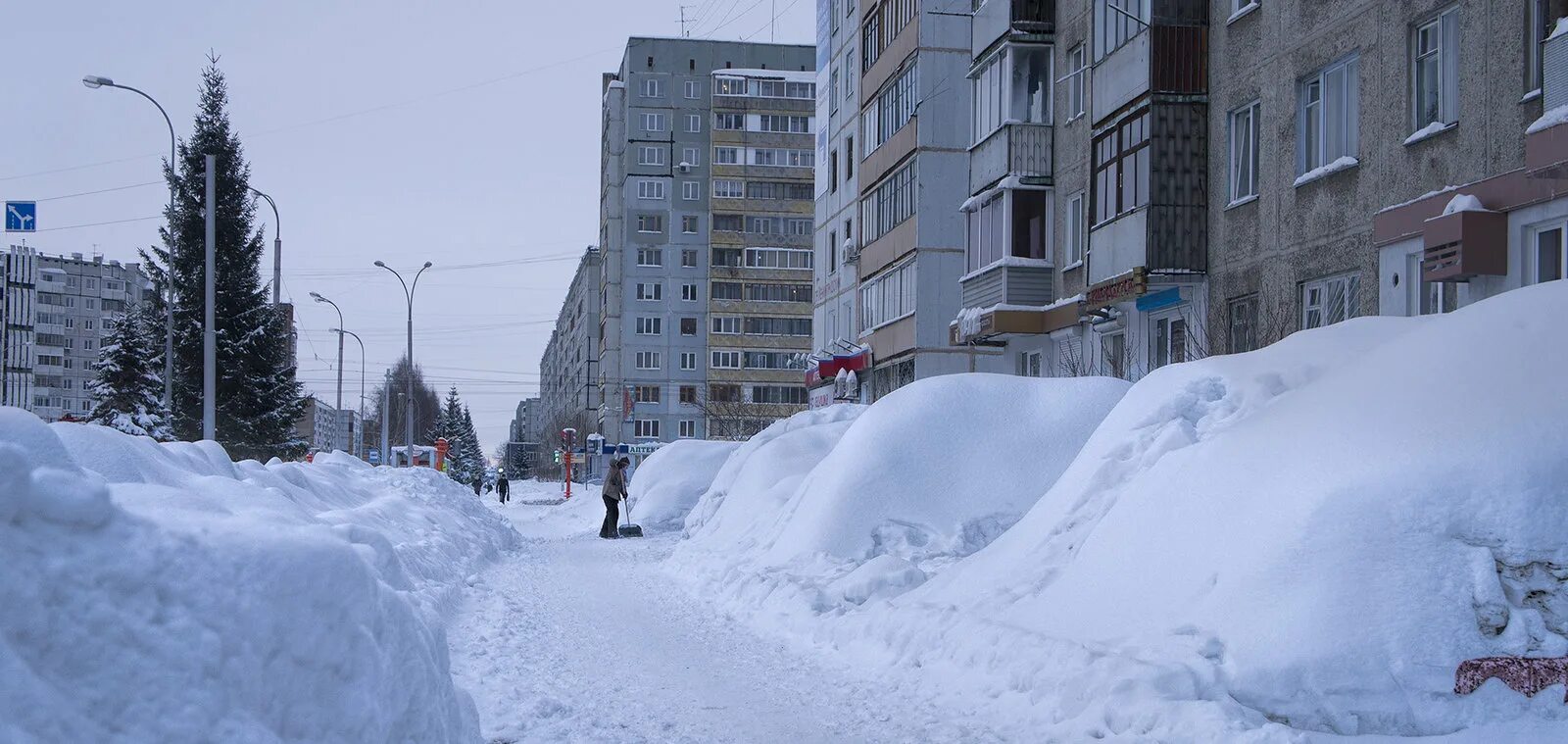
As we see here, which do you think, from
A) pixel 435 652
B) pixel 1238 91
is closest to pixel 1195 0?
pixel 1238 91

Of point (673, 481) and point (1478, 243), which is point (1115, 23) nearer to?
point (1478, 243)

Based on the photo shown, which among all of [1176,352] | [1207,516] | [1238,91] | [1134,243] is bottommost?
[1207,516]

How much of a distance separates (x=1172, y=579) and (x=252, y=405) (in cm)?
3872

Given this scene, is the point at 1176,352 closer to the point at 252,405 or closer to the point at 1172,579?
the point at 1172,579

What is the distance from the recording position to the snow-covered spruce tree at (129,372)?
39969 mm

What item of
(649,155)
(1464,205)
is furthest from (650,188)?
(1464,205)

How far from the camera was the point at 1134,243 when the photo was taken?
76.4 ft

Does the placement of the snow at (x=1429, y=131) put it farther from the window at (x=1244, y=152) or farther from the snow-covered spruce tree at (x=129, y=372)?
the snow-covered spruce tree at (x=129, y=372)

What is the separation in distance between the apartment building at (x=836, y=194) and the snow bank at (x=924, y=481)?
25.4 meters

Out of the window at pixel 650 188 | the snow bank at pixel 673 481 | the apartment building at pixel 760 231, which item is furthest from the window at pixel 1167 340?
the window at pixel 650 188

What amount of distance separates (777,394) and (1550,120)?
8350 cm

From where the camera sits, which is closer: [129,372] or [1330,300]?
[1330,300]

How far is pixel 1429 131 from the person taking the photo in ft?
54.8

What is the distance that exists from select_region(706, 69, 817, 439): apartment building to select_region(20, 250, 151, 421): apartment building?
73.6 m
